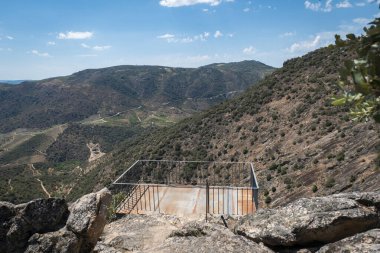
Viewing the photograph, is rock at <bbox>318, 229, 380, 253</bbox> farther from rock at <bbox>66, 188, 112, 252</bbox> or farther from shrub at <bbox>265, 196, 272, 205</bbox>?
shrub at <bbox>265, 196, 272, 205</bbox>

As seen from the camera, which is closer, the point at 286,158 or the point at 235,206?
the point at 235,206

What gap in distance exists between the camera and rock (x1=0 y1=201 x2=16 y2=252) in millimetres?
6848

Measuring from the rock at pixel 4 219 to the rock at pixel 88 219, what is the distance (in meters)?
1.09

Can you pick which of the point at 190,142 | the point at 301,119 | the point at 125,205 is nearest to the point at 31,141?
the point at 190,142

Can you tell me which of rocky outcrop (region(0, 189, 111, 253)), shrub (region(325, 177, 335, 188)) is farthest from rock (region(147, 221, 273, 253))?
shrub (region(325, 177, 335, 188))

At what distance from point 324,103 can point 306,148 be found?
28.2ft

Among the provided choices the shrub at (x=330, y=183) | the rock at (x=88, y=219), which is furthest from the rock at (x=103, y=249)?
the shrub at (x=330, y=183)

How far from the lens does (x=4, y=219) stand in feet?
23.1

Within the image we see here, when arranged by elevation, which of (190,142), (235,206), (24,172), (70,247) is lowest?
(24,172)

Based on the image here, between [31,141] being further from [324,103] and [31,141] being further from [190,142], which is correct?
[324,103]

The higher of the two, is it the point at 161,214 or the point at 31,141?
the point at 161,214

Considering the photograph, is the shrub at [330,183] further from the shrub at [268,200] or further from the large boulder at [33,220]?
the large boulder at [33,220]

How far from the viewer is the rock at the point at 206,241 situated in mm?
7145

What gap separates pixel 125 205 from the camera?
12.2 meters
